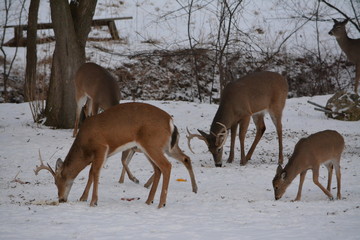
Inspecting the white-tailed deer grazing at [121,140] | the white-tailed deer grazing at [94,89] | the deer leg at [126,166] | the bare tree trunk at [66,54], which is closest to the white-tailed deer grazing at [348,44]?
the bare tree trunk at [66,54]

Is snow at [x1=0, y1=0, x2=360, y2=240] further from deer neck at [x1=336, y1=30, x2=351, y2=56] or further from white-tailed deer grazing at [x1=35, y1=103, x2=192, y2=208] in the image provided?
deer neck at [x1=336, y1=30, x2=351, y2=56]

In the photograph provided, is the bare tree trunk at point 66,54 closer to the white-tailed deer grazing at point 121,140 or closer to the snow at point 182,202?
the snow at point 182,202

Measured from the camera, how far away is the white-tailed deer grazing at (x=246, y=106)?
11.2 meters

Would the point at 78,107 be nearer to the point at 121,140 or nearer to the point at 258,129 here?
the point at 258,129

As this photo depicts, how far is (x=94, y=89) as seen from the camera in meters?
12.3

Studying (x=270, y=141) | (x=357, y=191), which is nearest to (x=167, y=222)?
(x=357, y=191)

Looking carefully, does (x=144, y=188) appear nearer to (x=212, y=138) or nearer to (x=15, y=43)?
(x=212, y=138)

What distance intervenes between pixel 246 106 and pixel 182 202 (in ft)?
13.6

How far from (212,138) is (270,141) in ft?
7.83

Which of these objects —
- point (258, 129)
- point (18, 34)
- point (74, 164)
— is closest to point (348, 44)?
point (258, 129)

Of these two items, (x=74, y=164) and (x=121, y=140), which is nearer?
(x=121, y=140)

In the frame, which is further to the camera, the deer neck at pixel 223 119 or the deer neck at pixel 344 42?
the deer neck at pixel 344 42

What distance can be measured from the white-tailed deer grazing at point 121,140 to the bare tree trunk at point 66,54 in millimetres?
6222

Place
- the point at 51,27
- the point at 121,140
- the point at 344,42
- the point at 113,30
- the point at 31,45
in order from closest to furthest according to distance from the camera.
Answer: the point at 121,140
the point at 31,45
the point at 344,42
the point at 51,27
the point at 113,30
